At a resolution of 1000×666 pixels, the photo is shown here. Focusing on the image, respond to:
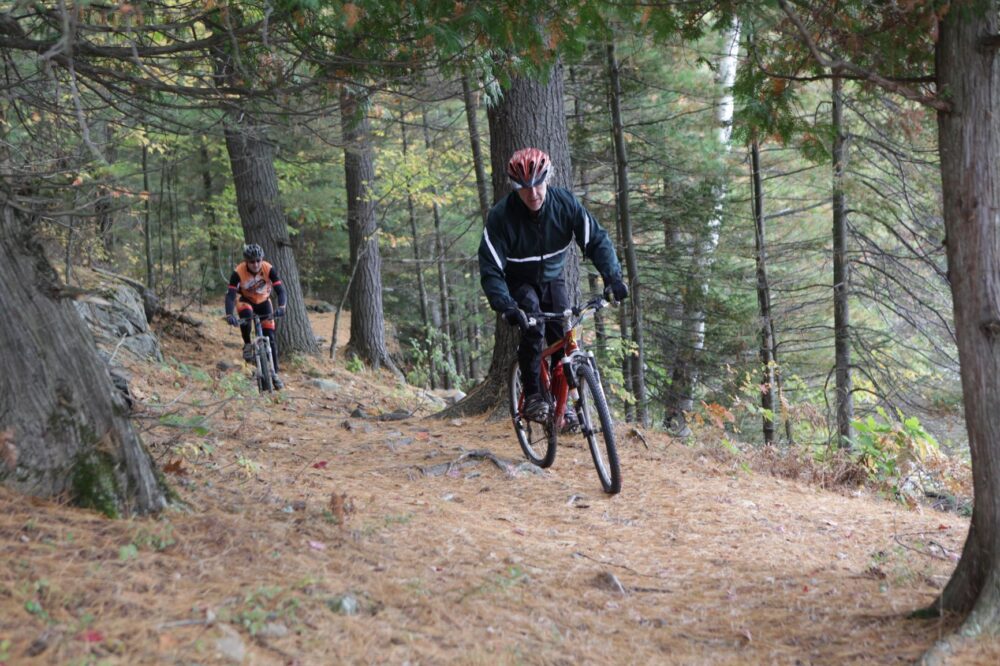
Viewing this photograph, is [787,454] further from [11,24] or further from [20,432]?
[11,24]

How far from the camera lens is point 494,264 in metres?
5.81

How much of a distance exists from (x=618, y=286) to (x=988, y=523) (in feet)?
9.33

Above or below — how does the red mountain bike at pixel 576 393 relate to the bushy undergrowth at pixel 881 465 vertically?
above

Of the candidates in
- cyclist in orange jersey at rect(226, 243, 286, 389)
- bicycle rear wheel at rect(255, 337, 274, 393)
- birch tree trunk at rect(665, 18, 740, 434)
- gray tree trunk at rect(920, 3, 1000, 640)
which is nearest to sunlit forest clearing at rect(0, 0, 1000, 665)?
gray tree trunk at rect(920, 3, 1000, 640)

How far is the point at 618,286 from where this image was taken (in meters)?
5.64

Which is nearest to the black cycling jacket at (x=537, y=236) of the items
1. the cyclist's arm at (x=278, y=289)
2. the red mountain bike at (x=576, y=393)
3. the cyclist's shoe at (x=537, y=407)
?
the red mountain bike at (x=576, y=393)

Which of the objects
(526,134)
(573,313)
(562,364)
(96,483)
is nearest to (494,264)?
(573,313)

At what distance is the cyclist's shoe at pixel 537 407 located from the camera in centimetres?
613

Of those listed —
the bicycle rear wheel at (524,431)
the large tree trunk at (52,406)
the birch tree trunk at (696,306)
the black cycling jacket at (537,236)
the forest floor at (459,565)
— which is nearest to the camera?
the forest floor at (459,565)

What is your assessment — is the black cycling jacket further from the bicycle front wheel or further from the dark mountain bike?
the dark mountain bike

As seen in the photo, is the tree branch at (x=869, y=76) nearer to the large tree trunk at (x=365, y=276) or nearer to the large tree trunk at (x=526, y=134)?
the large tree trunk at (x=526, y=134)

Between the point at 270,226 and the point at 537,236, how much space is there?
895 cm

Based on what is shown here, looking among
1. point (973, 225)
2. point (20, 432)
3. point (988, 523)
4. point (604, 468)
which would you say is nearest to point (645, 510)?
point (604, 468)

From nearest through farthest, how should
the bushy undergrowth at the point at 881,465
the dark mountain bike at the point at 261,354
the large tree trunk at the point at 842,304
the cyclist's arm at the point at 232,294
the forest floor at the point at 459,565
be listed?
the forest floor at the point at 459,565 → the bushy undergrowth at the point at 881,465 → the cyclist's arm at the point at 232,294 → the dark mountain bike at the point at 261,354 → the large tree trunk at the point at 842,304
